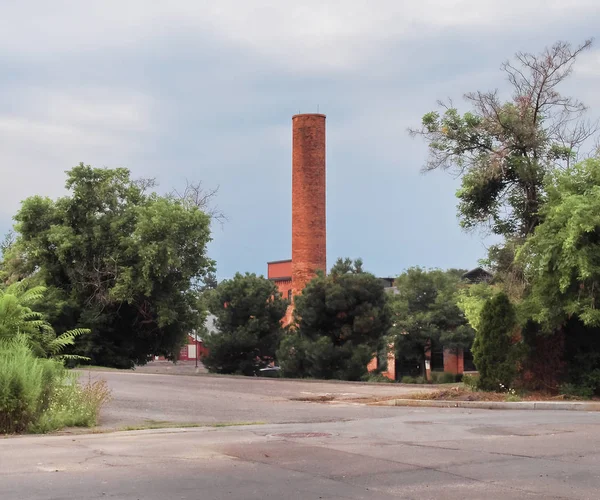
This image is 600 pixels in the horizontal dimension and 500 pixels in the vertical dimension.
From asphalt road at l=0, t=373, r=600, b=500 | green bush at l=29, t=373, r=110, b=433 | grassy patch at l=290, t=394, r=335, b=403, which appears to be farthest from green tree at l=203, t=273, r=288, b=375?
green bush at l=29, t=373, r=110, b=433

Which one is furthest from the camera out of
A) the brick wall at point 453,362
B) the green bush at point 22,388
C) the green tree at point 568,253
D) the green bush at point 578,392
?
the brick wall at point 453,362

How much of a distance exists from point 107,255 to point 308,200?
2049 centimetres

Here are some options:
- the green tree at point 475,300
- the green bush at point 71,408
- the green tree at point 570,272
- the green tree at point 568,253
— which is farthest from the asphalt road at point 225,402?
the green tree at point 568,253

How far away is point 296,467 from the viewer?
888 centimetres

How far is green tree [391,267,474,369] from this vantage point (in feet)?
153

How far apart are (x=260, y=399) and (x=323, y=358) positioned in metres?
17.0

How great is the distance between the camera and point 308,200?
56.0m

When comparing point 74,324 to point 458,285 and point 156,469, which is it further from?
point 156,469

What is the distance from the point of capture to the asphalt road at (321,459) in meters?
7.58

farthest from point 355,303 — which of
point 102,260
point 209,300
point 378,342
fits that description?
point 102,260

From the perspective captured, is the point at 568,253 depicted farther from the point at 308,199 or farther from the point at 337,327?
the point at 308,199

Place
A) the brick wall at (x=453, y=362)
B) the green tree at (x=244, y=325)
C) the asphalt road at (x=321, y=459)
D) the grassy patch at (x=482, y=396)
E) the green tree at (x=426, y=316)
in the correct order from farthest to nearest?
the brick wall at (x=453, y=362)
the green tree at (x=426, y=316)
the green tree at (x=244, y=325)
the grassy patch at (x=482, y=396)
the asphalt road at (x=321, y=459)

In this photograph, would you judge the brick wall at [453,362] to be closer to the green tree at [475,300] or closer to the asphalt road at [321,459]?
the green tree at [475,300]

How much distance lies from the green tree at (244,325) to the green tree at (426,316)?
7.81m
